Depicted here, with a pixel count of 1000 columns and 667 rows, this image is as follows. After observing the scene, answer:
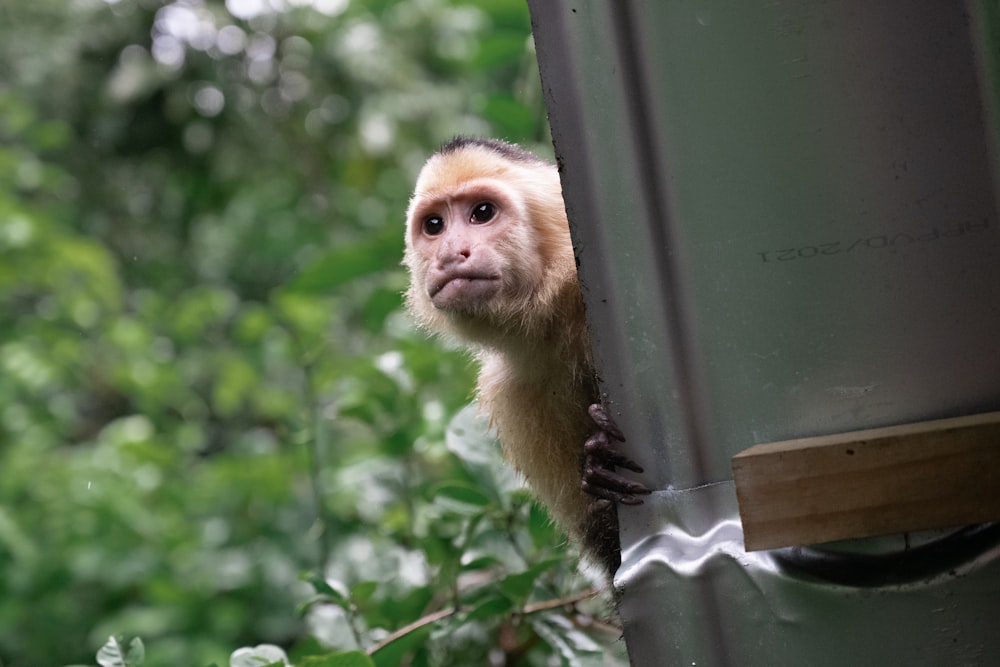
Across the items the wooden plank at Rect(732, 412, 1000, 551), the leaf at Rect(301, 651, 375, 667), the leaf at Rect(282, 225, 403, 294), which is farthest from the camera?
the leaf at Rect(282, 225, 403, 294)

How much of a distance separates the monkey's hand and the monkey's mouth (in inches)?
24.9

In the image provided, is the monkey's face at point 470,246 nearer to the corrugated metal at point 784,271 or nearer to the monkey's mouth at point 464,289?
the monkey's mouth at point 464,289

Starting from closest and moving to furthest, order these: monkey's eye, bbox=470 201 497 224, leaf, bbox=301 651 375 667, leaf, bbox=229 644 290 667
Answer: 1. leaf, bbox=301 651 375 667
2. leaf, bbox=229 644 290 667
3. monkey's eye, bbox=470 201 497 224

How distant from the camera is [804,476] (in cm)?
94

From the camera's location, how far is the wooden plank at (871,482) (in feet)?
2.95

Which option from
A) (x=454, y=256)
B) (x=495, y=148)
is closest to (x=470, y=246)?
(x=454, y=256)

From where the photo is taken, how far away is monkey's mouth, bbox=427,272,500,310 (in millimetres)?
2127

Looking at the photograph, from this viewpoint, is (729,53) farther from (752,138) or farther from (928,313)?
(928,313)

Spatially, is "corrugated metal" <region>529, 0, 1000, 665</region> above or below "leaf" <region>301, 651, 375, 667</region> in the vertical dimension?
above

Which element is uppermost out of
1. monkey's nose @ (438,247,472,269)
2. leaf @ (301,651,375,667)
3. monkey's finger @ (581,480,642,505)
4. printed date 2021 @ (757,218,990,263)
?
monkey's nose @ (438,247,472,269)

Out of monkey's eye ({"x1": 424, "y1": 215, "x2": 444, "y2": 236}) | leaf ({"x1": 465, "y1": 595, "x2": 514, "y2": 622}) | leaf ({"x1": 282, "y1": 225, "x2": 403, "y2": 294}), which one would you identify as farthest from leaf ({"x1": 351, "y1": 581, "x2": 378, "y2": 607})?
leaf ({"x1": 282, "y1": 225, "x2": 403, "y2": 294})

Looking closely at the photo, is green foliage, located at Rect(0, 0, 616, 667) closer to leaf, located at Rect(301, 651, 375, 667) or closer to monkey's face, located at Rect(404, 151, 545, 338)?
leaf, located at Rect(301, 651, 375, 667)

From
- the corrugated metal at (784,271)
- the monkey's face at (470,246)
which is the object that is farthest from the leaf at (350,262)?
the corrugated metal at (784,271)

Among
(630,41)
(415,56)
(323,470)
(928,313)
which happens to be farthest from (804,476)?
(415,56)
